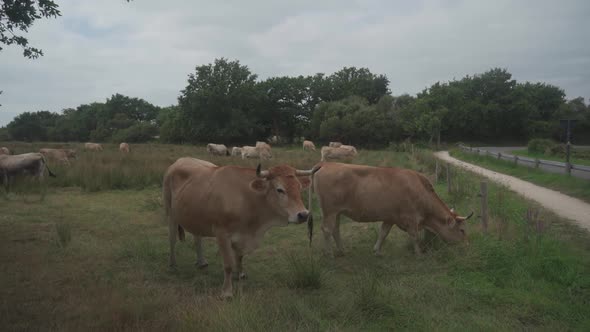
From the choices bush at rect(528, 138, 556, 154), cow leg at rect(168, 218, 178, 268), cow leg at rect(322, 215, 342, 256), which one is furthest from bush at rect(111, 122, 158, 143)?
cow leg at rect(322, 215, 342, 256)

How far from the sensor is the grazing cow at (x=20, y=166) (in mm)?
13609

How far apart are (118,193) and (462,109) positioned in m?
56.6

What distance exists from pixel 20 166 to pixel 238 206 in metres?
12.4

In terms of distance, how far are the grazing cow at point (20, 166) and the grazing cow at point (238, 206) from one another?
36.6 feet

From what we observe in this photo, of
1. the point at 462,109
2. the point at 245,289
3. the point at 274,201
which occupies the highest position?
the point at 462,109

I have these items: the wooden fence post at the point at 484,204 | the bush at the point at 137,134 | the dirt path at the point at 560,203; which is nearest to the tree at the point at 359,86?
the bush at the point at 137,134

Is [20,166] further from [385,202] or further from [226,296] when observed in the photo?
[385,202]

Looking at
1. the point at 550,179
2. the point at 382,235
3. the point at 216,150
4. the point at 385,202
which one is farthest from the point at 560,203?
the point at 216,150

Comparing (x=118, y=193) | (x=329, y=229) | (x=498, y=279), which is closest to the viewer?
(x=498, y=279)

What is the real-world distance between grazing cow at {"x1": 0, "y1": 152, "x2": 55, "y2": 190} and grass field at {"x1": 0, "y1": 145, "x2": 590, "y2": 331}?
A: 4682mm

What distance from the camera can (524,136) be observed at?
6169 centimetres

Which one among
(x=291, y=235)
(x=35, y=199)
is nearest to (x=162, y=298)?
(x=291, y=235)

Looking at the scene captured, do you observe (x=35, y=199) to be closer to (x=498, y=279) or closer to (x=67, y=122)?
(x=498, y=279)

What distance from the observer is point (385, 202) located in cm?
743
